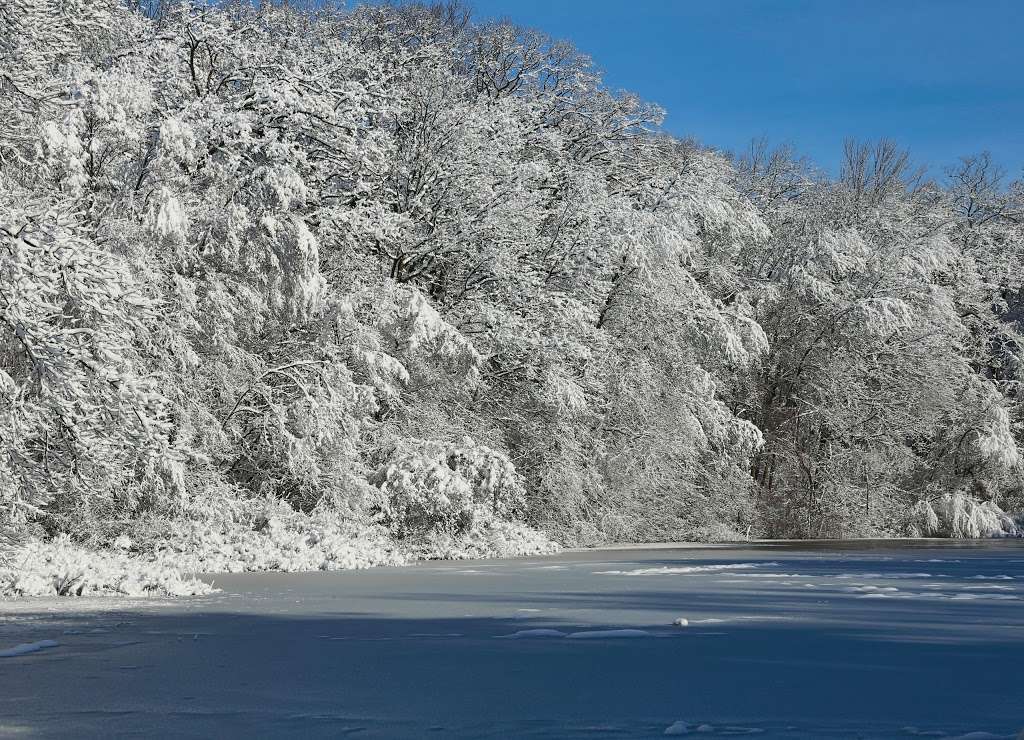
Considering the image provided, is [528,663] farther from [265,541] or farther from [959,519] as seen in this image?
[959,519]

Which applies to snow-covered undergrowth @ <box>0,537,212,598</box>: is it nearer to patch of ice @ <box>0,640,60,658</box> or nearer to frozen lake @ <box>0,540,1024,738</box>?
frozen lake @ <box>0,540,1024,738</box>

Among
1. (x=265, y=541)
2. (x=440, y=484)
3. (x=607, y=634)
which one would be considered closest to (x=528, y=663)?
(x=607, y=634)

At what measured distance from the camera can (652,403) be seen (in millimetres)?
27672

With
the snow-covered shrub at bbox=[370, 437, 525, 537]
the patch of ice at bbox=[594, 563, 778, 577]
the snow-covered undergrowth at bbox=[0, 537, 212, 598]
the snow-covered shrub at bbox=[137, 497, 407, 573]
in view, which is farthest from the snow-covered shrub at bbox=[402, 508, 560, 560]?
the snow-covered undergrowth at bbox=[0, 537, 212, 598]

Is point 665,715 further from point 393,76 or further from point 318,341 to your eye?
point 393,76

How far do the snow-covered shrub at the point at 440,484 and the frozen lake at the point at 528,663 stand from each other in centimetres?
832

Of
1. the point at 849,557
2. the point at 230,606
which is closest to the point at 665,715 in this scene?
the point at 230,606

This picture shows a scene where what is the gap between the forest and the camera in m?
17.2

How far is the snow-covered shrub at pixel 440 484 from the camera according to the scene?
2173 cm

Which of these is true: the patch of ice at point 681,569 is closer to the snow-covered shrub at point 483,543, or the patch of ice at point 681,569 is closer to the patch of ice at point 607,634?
the snow-covered shrub at point 483,543

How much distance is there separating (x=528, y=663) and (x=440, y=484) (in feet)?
48.7

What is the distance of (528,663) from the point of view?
6.87m

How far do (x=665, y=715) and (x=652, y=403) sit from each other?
22.6m

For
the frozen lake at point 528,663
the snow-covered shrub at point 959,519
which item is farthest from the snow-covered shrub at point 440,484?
the snow-covered shrub at point 959,519
